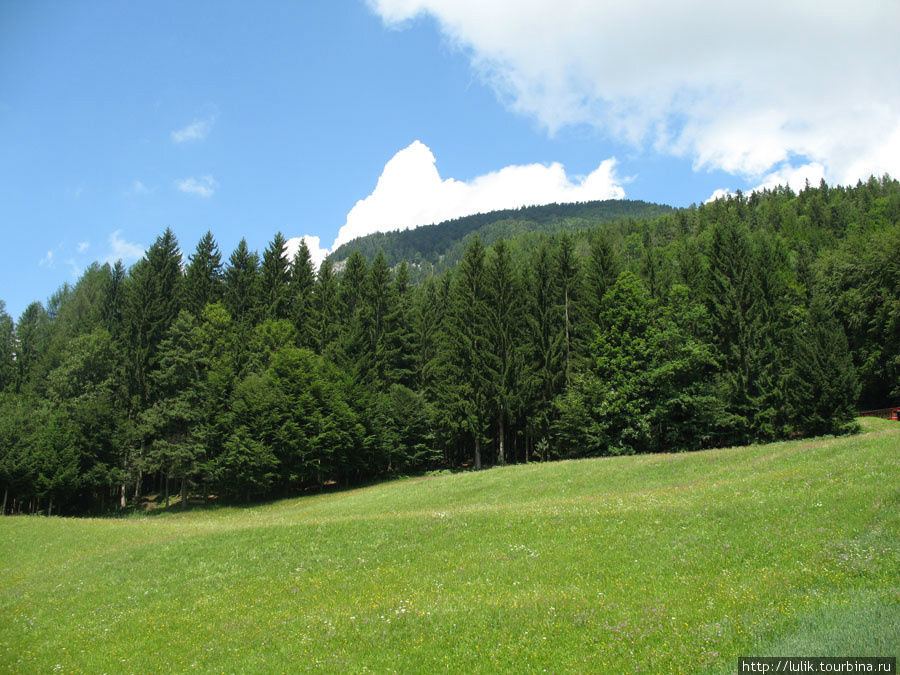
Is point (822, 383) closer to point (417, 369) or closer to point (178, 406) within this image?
point (417, 369)

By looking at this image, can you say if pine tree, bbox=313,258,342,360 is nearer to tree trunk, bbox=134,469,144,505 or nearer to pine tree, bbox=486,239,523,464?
pine tree, bbox=486,239,523,464

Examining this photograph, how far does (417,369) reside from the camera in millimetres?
63594

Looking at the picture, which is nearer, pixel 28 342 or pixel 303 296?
pixel 303 296

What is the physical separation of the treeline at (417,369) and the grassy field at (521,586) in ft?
67.7

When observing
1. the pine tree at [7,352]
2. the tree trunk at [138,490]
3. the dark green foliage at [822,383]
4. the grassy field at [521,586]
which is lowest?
the tree trunk at [138,490]

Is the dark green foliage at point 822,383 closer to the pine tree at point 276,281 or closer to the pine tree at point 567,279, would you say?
the pine tree at point 567,279

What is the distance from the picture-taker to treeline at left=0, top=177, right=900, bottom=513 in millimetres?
43250

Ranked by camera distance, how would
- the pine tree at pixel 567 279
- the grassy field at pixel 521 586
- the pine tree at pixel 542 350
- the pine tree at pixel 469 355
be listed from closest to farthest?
the grassy field at pixel 521 586, the pine tree at pixel 469 355, the pine tree at pixel 542 350, the pine tree at pixel 567 279

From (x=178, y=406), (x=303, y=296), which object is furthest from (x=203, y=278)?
(x=178, y=406)

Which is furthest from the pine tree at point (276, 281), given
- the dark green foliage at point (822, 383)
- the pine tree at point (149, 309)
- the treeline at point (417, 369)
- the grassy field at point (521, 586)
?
the dark green foliage at point (822, 383)

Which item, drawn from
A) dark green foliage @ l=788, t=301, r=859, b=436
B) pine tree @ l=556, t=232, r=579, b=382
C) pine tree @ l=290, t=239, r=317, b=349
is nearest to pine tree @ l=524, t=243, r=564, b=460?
pine tree @ l=556, t=232, r=579, b=382

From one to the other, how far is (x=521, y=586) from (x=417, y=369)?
51.5 m

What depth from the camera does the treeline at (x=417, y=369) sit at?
43250 millimetres

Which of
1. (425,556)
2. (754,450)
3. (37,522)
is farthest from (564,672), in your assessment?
(37,522)
